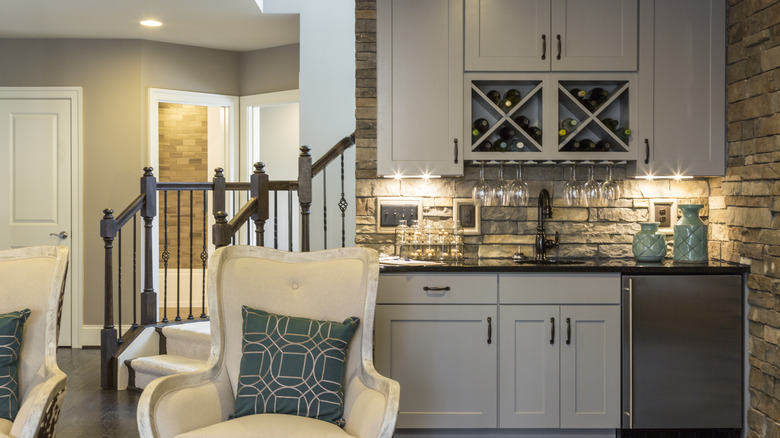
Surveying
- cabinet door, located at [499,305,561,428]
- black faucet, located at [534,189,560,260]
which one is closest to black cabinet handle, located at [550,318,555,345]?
cabinet door, located at [499,305,561,428]

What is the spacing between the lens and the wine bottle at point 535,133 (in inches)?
150

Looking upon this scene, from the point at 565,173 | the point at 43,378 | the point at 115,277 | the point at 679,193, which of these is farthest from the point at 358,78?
the point at 115,277

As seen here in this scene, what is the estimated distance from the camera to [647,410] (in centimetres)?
351

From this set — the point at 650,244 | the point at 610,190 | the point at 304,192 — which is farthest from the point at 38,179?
the point at 650,244

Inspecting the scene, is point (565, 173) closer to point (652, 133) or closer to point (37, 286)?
point (652, 133)

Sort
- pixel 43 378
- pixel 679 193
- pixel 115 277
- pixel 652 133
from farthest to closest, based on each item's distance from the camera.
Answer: pixel 115 277 < pixel 679 193 < pixel 652 133 < pixel 43 378

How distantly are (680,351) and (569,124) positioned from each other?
1.27 meters

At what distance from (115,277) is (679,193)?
434cm

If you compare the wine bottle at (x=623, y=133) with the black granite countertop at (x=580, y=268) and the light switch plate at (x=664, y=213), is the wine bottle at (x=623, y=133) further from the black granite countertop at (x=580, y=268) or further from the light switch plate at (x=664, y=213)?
the black granite countertop at (x=580, y=268)

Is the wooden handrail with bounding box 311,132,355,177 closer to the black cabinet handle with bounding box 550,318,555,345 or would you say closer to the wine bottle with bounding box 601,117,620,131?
the wine bottle with bounding box 601,117,620,131

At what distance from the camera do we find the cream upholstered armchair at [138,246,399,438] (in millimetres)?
2348

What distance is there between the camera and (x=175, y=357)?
4500mm

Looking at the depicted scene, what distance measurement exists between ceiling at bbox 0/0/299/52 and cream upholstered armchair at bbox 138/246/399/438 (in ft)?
8.94

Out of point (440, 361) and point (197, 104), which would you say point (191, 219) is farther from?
point (440, 361)
